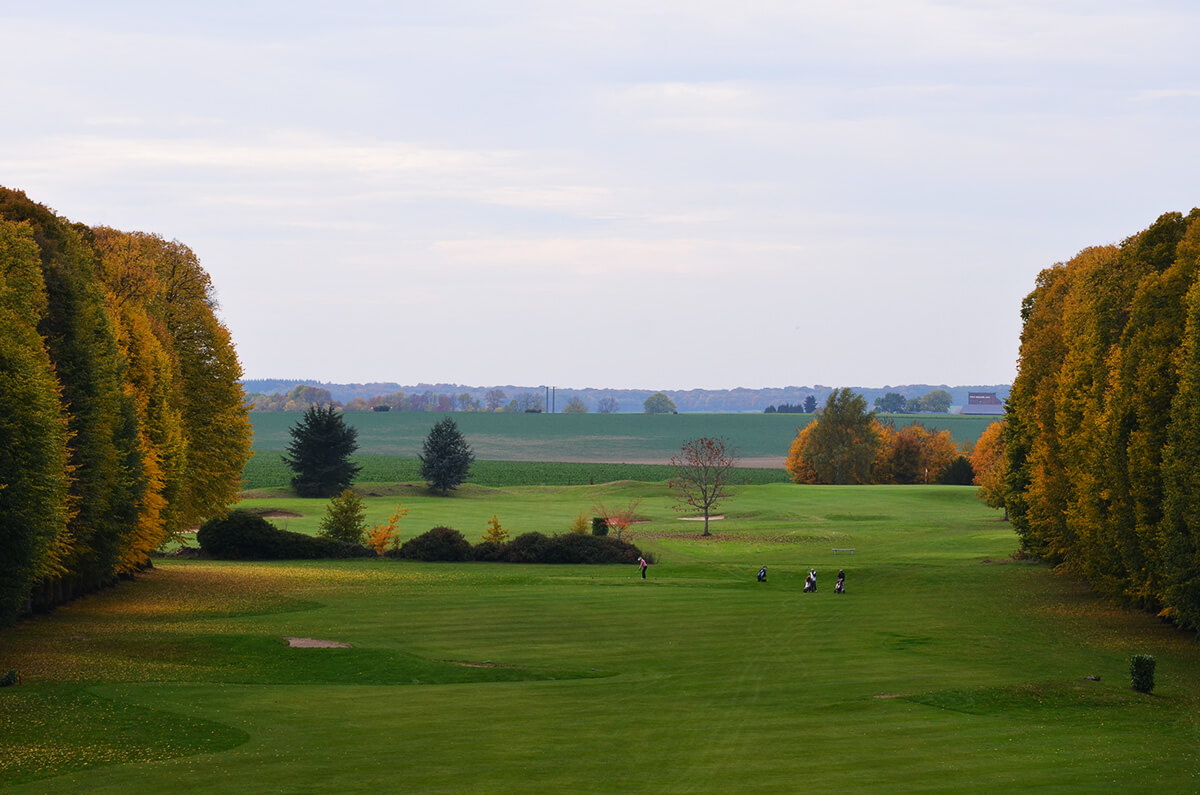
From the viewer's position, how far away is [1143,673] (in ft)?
98.1

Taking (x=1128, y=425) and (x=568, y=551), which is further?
(x=568, y=551)

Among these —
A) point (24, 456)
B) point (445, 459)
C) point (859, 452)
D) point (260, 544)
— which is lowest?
point (260, 544)

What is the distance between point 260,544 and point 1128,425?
47205 millimetres

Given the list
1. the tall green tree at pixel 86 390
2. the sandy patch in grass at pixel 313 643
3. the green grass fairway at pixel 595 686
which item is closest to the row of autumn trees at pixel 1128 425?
the green grass fairway at pixel 595 686

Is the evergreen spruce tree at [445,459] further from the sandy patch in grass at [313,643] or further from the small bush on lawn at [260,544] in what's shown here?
the sandy patch in grass at [313,643]

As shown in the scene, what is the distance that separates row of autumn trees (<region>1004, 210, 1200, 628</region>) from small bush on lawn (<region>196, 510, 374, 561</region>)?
38119 millimetres

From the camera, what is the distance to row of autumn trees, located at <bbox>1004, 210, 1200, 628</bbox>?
35.3 m

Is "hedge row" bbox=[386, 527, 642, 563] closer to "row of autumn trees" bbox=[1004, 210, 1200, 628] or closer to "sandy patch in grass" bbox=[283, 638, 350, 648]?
"row of autumn trees" bbox=[1004, 210, 1200, 628]

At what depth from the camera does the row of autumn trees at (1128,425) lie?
35344 mm

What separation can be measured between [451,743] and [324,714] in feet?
14.1

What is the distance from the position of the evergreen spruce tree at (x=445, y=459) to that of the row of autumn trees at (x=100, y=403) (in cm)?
4870

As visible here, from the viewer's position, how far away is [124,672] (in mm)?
30578

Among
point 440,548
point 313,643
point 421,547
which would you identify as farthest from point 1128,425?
point 421,547

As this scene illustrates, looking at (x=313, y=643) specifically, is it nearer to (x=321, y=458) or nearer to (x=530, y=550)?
(x=530, y=550)
